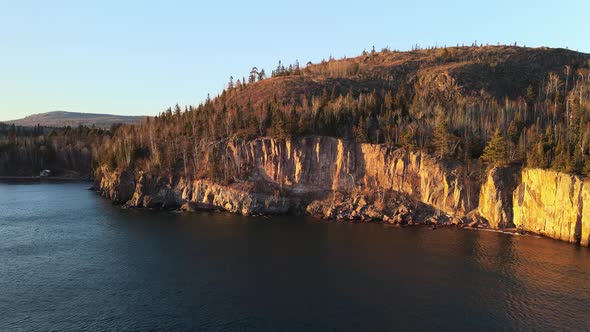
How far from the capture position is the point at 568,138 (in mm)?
76562

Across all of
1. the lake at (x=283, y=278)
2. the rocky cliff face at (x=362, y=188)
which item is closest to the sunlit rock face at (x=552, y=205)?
the rocky cliff face at (x=362, y=188)

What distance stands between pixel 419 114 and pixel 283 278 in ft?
208

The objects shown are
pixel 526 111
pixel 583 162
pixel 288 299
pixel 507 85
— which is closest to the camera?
pixel 288 299

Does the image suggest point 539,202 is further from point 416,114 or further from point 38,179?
point 38,179

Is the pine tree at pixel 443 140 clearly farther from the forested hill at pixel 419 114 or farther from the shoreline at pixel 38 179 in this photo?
the shoreline at pixel 38 179

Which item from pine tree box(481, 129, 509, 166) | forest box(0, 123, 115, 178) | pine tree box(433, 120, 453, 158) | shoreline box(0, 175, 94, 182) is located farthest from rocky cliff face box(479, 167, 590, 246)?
forest box(0, 123, 115, 178)

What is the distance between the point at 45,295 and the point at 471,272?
53.6 meters

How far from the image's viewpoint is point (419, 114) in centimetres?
9944

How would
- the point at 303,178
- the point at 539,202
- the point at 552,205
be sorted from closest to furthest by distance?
the point at 552,205
the point at 539,202
the point at 303,178

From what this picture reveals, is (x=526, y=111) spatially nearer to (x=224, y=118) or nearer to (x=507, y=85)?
(x=507, y=85)

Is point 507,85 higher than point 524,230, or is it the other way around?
point 507,85

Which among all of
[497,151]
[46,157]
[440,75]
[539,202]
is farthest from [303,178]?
[46,157]

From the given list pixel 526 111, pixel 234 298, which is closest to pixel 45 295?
pixel 234 298

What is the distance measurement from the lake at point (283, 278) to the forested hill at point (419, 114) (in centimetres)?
1948
